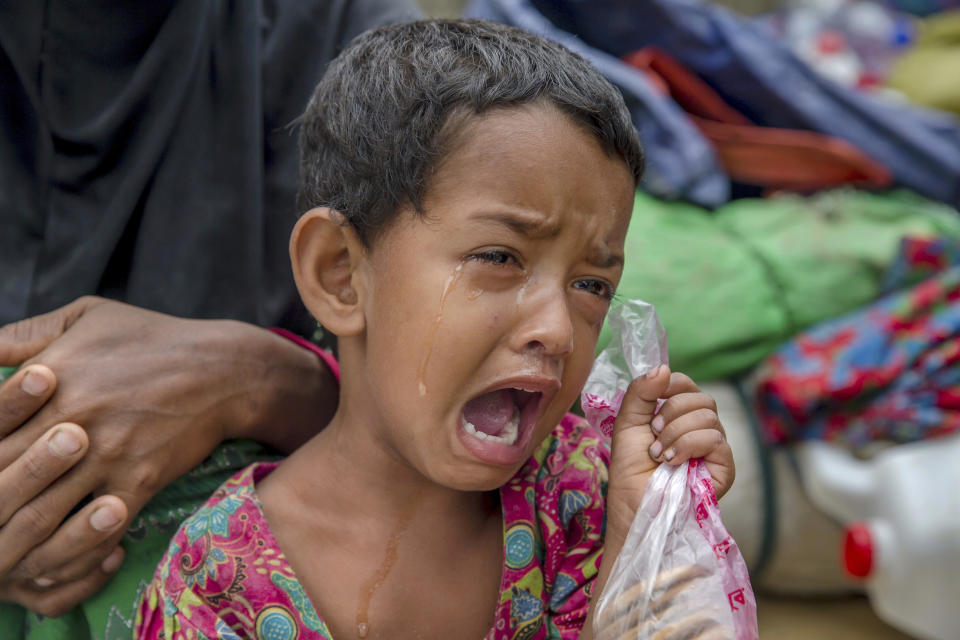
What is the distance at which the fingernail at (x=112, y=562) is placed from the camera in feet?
4.51

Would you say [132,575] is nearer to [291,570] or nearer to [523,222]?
[291,570]

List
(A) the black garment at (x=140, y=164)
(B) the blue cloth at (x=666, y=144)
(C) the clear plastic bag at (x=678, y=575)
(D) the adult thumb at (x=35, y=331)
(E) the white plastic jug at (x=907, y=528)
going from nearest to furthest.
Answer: (C) the clear plastic bag at (x=678, y=575) → (D) the adult thumb at (x=35, y=331) → (A) the black garment at (x=140, y=164) → (E) the white plastic jug at (x=907, y=528) → (B) the blue cloth at (x=666, y=144)

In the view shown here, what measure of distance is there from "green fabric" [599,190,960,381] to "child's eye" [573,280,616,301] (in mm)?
1414

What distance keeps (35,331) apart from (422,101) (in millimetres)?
661

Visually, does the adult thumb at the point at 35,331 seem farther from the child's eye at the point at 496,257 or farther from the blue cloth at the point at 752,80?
the blue cloth at the point at 752,80

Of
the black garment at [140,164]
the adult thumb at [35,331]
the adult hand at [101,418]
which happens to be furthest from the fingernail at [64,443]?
the black garment at [140,164]

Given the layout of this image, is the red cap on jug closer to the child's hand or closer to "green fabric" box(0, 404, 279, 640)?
the child's hand

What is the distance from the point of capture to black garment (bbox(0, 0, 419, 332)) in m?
1.58

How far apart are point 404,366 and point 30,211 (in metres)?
0.79

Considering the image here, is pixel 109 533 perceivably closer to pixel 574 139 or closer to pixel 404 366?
pixel 404 366

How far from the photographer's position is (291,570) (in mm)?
1279

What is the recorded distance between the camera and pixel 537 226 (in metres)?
1.13

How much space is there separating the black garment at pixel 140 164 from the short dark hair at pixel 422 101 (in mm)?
314

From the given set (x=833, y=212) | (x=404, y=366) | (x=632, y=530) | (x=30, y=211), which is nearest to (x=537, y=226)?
(x=404, y=366)
